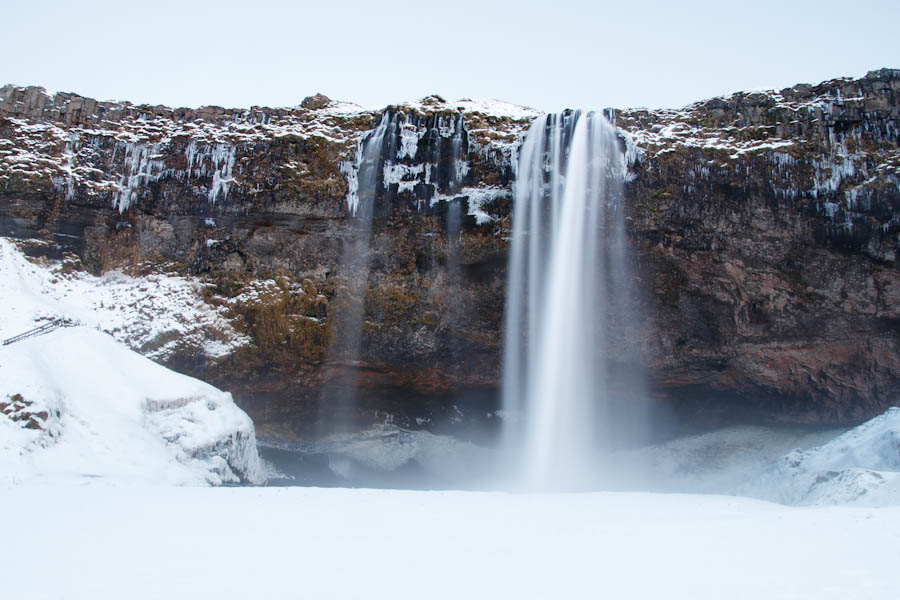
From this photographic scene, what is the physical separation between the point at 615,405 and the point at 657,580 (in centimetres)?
2068

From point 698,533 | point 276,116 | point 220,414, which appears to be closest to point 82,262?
point 276,116

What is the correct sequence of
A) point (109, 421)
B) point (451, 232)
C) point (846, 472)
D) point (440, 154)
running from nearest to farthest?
1. point (109, 421)
2. point (846, 472)
3. point (440, 154)
4. point (451, 232)

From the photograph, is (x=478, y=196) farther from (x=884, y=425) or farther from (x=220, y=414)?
(x=884, y=425)


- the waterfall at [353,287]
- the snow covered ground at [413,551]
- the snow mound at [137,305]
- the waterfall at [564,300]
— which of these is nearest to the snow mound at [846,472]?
the snow covered ground at [413,551]

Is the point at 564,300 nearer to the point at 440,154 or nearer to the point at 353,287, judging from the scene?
the point at 440,154

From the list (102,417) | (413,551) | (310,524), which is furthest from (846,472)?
(102,417)

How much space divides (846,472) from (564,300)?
10.8m

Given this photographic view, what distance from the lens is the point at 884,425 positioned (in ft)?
55.9

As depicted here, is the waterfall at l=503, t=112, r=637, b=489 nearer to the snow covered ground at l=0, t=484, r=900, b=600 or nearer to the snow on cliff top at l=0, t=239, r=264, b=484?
the snow on cliff top at l=0, t=239, r=264, b=484

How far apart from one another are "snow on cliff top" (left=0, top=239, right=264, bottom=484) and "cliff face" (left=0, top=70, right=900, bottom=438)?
5.83 meters

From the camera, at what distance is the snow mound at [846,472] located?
13531 mm

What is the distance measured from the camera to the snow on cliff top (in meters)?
12.8

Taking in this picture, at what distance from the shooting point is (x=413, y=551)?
23.0 feet

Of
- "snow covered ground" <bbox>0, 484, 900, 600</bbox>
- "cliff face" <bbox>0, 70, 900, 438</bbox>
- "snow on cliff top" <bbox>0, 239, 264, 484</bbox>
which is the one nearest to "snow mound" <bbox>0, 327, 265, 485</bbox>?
"snow on cliff top" <bbox>0, 239, 264, 484</bbox>
